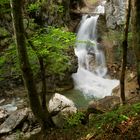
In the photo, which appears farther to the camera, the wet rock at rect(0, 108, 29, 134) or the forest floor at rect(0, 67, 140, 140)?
the wet rock at rect(0, 108, 29, 134)

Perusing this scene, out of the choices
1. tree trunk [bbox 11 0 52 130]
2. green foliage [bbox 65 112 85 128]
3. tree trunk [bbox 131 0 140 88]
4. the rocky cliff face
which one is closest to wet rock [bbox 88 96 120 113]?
green foliage [bbox 65 112 85 128]

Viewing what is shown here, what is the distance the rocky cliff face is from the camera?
947 inches

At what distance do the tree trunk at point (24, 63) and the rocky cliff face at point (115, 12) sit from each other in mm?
16815

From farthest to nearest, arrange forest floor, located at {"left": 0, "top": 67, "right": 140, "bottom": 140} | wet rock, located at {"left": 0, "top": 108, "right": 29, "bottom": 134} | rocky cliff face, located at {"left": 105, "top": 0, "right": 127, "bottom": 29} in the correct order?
rocky cliff face, located at {"left": 105, "top": 0, "right": 127, "bottom": 29}
wet rock, located at {"left": 0, "top": 108, "right": 29, "bottom": 134}
forest floor, located at {"left": 0, "top": 67, "right": 140, "bottom": 140}

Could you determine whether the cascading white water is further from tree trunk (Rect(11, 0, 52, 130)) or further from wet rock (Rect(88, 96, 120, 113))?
tree trunk (Rect(11, 0, 52, 130))

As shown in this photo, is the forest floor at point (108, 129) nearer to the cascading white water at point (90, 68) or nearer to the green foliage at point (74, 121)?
the green foliage at point (74, 121)

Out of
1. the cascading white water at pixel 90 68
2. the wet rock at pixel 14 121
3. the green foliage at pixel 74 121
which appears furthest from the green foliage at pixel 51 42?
the cascading white water at pixel 90 68

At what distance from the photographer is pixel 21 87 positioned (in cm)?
1878

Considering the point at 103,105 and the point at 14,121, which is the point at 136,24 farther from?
the point at 14,121

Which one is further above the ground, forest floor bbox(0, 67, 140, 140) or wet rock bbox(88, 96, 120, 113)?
forest floor bbox(0, 67, 140, 140)

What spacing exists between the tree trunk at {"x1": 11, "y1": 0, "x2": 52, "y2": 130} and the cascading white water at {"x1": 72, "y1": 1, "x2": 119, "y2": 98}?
409 inches

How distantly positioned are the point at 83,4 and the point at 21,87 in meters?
13.8

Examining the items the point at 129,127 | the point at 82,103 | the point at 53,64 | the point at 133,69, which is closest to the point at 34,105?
the point at 53,64

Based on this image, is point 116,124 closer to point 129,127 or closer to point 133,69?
point 129,127
